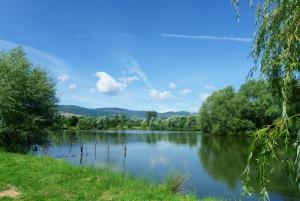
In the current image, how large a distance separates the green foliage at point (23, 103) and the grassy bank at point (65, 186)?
316 inches

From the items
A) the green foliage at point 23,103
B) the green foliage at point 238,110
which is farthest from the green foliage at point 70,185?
the green foliage at point 238,110

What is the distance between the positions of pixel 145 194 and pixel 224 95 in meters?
66.1

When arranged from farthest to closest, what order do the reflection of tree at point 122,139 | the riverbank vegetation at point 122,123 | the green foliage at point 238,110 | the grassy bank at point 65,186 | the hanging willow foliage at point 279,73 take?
the riverbank vegetation at point 122,123 < the green foliage at point 238,110 < the reflection of tree at point 122,139 < the grassy bank at point 65,186 < the hanging willow foliage at point 279,73

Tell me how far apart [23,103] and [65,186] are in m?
13.6


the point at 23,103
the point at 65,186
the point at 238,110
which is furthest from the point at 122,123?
the point at 65,186

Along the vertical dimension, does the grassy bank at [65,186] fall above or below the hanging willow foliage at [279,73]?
below

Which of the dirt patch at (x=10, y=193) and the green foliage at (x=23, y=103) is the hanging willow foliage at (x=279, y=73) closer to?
the dirt patch at (x=10, y=193)

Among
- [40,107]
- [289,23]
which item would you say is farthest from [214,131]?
[289,23]

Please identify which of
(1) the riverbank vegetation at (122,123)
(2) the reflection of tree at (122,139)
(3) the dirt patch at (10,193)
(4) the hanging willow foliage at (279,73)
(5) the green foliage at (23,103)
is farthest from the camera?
(1) the riverbank vegetation at (122,123)

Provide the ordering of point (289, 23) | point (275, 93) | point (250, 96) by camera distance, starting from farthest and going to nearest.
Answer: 1. point (250, 96)
2. point (275, 93)
3. point (289, 23)

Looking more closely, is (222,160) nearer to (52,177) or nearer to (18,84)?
(18,84)

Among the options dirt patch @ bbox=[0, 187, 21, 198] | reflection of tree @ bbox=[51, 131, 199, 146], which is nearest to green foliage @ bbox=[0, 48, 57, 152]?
dirt patch @ bbox=[0, 187, 21, 198]

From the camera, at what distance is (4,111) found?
21109 millimetres

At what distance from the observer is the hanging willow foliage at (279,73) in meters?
4.40
